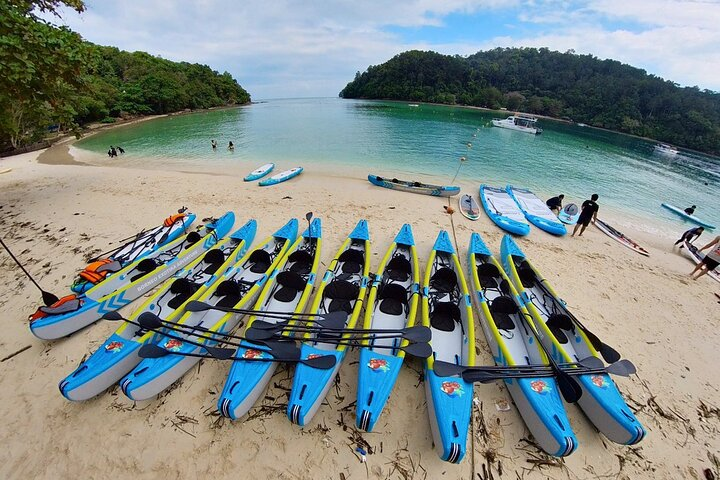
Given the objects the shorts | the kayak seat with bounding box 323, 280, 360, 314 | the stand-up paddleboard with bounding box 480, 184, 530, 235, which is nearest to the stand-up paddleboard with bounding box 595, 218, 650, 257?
the shorts

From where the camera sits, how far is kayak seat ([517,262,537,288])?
6637mm

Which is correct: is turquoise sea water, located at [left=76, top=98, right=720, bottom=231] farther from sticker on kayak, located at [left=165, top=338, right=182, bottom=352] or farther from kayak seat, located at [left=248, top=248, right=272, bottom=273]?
sticker on kayak, located at [left=165, top=338, right=182, bottom=352]

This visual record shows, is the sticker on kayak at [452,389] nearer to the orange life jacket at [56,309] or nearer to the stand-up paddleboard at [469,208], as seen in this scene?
the orange life jacket at [56,309]

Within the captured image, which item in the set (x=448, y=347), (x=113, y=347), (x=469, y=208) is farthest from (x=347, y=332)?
(x=469, y=208)

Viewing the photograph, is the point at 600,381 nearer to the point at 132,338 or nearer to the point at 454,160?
the point at 132,338

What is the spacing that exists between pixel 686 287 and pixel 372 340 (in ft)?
32.7

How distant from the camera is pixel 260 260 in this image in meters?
6.84

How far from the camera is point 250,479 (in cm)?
341

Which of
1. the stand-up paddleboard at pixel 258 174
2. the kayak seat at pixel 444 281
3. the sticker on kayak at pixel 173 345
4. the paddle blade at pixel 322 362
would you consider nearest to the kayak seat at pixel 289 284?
the sticker on kayak at pixel 173 345

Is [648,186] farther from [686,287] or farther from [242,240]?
[242,240]

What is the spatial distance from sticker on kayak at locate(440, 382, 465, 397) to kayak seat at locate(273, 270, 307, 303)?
3.41 meters

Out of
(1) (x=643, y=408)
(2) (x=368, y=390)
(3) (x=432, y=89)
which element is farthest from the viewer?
(3) (x=432, y=89)

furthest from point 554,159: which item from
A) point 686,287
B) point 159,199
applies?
point 159,199

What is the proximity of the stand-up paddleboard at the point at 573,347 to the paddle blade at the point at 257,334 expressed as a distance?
494 cm
